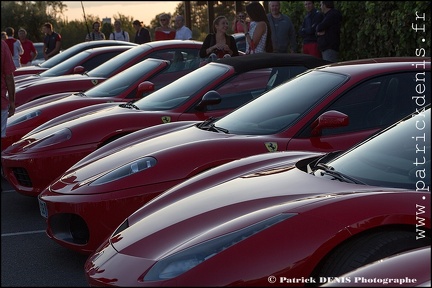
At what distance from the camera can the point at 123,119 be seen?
798 cm

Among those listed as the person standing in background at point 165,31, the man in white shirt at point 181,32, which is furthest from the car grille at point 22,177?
the person standing in background at point 165,31

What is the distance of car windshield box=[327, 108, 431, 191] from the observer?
13.6 ft

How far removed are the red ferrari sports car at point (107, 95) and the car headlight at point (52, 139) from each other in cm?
168

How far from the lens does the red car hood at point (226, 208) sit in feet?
12.6

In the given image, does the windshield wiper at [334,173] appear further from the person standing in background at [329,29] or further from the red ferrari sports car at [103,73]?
the person standing in background at [329,29]

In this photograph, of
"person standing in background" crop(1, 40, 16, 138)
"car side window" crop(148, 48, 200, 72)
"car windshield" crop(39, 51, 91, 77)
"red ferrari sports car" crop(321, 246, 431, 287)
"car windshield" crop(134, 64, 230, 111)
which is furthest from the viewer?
"car windshield" crop(39, 51, 91, 77)

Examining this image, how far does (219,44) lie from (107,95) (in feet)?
6.15

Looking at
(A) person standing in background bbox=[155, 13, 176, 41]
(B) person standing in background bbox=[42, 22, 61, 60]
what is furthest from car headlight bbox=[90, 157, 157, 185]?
(B) person standing in background bbox=[42, 22, 61, 60]

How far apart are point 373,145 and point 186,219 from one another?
1131 mm

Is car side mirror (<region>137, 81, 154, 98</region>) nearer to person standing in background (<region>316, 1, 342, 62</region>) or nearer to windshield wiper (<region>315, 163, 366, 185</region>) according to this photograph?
person standing in background (<region>316, 1, 342, 62</region>)

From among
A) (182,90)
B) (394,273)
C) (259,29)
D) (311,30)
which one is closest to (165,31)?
(311,30)

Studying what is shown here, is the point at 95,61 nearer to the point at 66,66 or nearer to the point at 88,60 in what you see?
the point at 88,60

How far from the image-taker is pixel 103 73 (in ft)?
41.1

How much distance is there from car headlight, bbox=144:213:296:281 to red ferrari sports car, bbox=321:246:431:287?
2.61 feet
